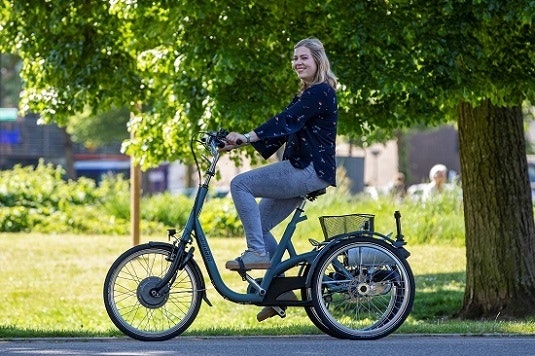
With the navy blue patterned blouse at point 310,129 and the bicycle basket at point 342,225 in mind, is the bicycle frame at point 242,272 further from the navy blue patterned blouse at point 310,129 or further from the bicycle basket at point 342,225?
the navy blue patterned blouse at point 310,129

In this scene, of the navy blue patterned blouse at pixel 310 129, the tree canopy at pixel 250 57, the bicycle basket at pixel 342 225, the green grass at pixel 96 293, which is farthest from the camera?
the tree canopy at pixel 250 57

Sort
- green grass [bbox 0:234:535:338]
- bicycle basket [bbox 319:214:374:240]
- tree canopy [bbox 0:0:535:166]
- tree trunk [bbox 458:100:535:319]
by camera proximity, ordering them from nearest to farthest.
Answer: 1. bicycle basket [bbox 319:214:374:240]
2. green grass [bbox 0:234:535:338]
3. tree canopy [bbox 0:0:535:166]
4. tree trunk [bbox 458:100:535:319]

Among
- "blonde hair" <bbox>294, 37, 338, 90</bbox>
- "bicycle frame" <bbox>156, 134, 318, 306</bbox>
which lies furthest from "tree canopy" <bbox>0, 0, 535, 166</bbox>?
"bicycle frame" <bbox>156, 134, 318, 306</bbox>

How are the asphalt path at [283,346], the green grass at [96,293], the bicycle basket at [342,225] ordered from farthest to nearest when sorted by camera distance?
the green grass at [96,293]
the bicycle basket at [342,225]
the asphalt path at [283,346]

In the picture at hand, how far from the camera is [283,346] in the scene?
7727 mm

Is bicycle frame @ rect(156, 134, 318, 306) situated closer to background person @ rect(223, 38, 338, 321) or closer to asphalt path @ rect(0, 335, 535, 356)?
background person @ rect(223, 38, 338, 321)

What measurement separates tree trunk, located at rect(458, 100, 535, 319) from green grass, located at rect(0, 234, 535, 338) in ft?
1.85

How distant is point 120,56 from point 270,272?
22.2ft

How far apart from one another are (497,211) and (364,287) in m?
5.09

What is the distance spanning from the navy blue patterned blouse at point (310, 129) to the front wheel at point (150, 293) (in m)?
0.91

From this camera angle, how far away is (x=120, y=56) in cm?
1433

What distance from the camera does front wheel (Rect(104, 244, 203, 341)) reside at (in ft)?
26.0

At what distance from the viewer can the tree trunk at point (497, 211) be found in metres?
12.6

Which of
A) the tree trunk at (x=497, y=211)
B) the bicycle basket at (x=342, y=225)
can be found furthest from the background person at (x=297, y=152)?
the tree trunk at (x=497, y=211)
